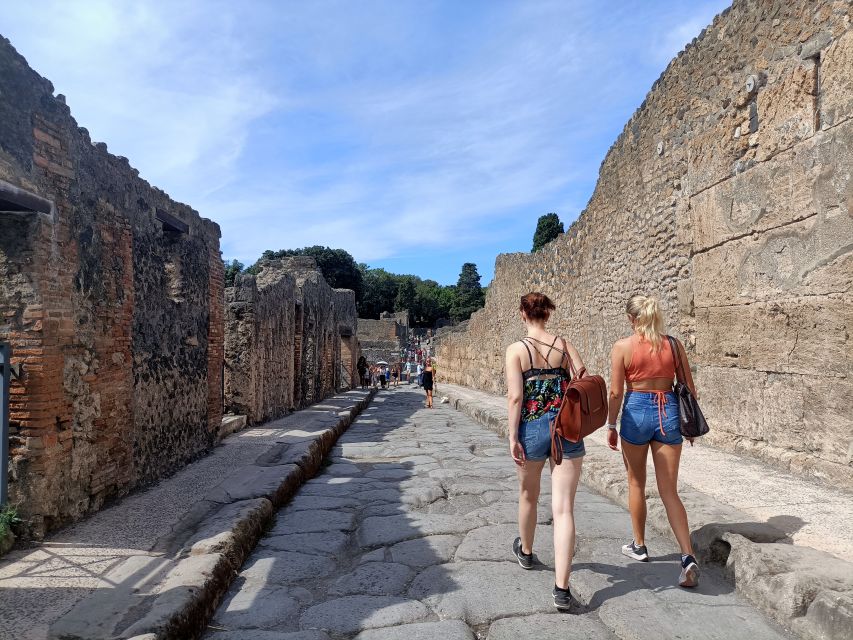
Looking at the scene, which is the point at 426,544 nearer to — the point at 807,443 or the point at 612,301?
the point at 807,443

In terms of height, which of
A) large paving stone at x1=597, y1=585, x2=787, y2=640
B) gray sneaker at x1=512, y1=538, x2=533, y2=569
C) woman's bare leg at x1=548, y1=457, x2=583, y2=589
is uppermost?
woman's bare leg at x1=548, y1=457, x2=583, y2=589

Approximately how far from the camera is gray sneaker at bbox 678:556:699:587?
9.49 feet

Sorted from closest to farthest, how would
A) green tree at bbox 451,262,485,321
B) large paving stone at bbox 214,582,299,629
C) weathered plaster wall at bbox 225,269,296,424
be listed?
large paving stone at bbox 214,582,299,629, weathered plaster wall at bbox 225,269,296,424, green tree at bbox 451,262,485,321

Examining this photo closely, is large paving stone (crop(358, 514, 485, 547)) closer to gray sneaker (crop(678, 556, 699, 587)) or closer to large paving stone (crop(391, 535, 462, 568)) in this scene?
large paving stone (crop(391, 535, 462, 568))

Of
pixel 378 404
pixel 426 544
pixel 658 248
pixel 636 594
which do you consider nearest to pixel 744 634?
pixel 636 594

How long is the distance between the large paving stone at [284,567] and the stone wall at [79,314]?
117 cm

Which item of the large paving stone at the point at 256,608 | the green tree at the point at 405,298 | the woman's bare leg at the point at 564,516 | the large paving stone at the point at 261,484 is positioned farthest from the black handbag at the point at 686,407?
the green tree at the point at 405,298

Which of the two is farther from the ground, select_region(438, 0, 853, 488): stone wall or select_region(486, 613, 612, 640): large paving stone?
select_region(438, 0, 853, 488): stone wall

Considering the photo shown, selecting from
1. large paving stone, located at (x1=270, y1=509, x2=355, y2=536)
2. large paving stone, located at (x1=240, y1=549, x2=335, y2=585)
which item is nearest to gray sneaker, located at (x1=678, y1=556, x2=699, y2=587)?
large paving stone, located at (x1=240, y1=549, x2=335, y2=585)

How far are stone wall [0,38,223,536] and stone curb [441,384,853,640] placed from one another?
345 cm

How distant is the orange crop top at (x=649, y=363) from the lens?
3.18 meters

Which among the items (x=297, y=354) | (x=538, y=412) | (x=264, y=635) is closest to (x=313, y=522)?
(x=264, y=635)

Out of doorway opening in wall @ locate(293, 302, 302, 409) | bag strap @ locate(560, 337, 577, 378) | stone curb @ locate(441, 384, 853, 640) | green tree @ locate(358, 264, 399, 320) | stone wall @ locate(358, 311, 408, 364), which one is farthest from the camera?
green tree @ locate(358, 264, 399, 320)

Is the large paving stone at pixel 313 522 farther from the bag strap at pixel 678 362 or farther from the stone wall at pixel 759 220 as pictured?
the stone wall at pixel 759 220
